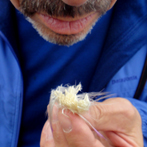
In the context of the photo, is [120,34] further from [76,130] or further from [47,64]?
[76,130]

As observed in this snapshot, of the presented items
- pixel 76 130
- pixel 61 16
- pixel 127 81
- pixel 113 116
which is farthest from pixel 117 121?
pixel 61 16

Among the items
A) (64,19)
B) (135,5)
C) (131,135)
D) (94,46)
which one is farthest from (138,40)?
(131,135)

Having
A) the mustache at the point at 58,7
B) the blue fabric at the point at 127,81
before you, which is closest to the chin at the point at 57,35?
the mustache at the point at 58,7

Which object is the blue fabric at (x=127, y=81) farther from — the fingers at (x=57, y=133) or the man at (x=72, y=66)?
the fingers at (x=57, y=133)

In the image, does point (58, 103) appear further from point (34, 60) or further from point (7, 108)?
point (34, 60)

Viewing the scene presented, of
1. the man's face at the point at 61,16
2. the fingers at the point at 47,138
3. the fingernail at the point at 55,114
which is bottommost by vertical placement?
the fingers at the point at 47,138

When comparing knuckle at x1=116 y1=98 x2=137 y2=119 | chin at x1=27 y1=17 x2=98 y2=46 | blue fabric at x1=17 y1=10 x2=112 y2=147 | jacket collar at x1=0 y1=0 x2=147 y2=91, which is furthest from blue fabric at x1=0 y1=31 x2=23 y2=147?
knuckle at x1=116 y1=98 x2=137 y2=119

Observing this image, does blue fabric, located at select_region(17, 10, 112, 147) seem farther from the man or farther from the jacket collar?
the jacket collar
